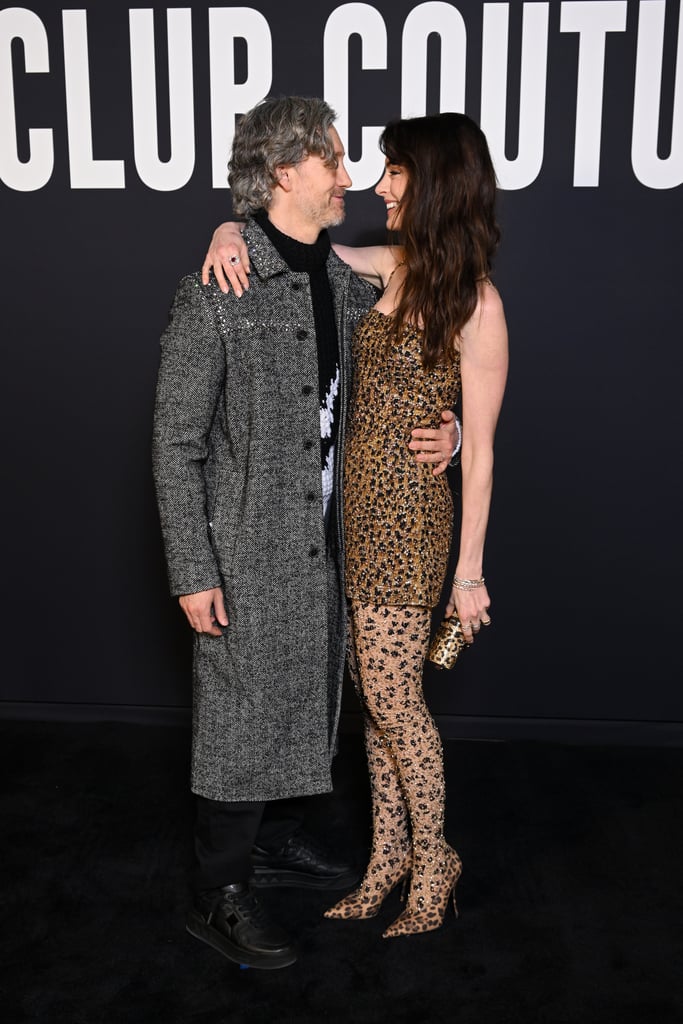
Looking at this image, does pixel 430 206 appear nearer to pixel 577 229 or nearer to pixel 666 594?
pixel 577 229

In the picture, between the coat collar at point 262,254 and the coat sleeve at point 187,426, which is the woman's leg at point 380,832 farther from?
the coat collar at point 262,254

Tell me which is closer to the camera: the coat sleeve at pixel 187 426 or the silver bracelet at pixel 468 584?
the coat sleeve at pixel 187 426

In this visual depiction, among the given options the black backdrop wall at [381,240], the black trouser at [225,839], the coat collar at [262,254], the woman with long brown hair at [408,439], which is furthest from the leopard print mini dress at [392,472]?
the black backdrop wall at [381,240]

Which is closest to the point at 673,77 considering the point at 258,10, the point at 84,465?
the point at 258,10

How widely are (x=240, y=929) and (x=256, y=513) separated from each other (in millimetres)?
896

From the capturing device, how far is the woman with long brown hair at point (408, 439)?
1995mm

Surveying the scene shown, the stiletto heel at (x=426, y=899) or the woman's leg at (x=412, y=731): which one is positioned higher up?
the woman's leg at (x=412, y=731)

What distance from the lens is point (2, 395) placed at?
325cm

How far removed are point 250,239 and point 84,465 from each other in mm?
1410

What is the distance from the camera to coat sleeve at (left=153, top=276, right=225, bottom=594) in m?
2.00

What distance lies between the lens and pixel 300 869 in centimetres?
249

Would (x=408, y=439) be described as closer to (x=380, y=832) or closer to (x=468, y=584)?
(x=468, y=584)

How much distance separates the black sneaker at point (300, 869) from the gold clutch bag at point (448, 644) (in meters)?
0.67

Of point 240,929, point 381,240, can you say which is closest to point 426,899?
point 240,929
